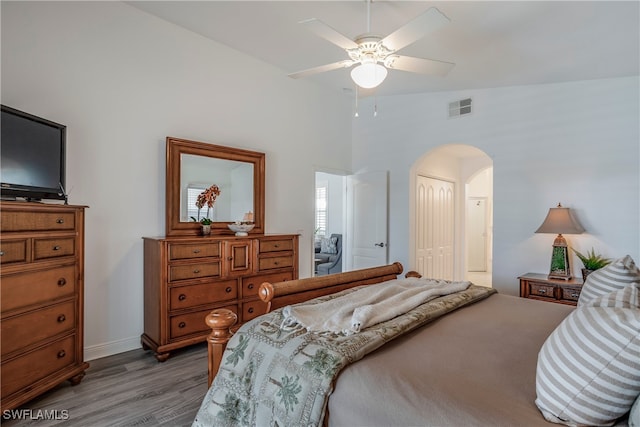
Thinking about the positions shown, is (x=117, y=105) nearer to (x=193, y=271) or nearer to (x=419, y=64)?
(x=193, y=271)

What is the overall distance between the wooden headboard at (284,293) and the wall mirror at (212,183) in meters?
1.66

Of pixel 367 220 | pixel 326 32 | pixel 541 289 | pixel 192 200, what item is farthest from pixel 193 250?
pixel 541 289

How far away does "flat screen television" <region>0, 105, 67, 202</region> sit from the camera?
2.18 meters

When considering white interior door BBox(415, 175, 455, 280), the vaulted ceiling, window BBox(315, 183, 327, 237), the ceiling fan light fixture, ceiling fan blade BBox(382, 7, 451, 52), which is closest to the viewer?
ceiling fan blade BBox(382, 7, 451, 52)

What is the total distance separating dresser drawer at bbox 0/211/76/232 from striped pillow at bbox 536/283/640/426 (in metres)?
2.69

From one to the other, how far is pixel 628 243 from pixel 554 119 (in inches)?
58.2

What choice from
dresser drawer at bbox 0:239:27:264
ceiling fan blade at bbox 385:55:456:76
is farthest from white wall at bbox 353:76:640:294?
dresser drawer at bbox 0:239:27:264

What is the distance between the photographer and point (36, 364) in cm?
216

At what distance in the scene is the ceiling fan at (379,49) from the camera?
2057 millimetres

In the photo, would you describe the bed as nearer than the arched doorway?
Yes

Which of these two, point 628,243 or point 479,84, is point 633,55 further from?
point 628,243

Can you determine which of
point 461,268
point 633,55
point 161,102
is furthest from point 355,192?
point 633,55

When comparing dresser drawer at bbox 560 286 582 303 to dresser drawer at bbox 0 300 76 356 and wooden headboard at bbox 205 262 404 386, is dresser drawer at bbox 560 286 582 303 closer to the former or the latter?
wooden headboard at bbox 205 262 404 386

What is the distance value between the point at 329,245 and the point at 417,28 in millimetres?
5119
